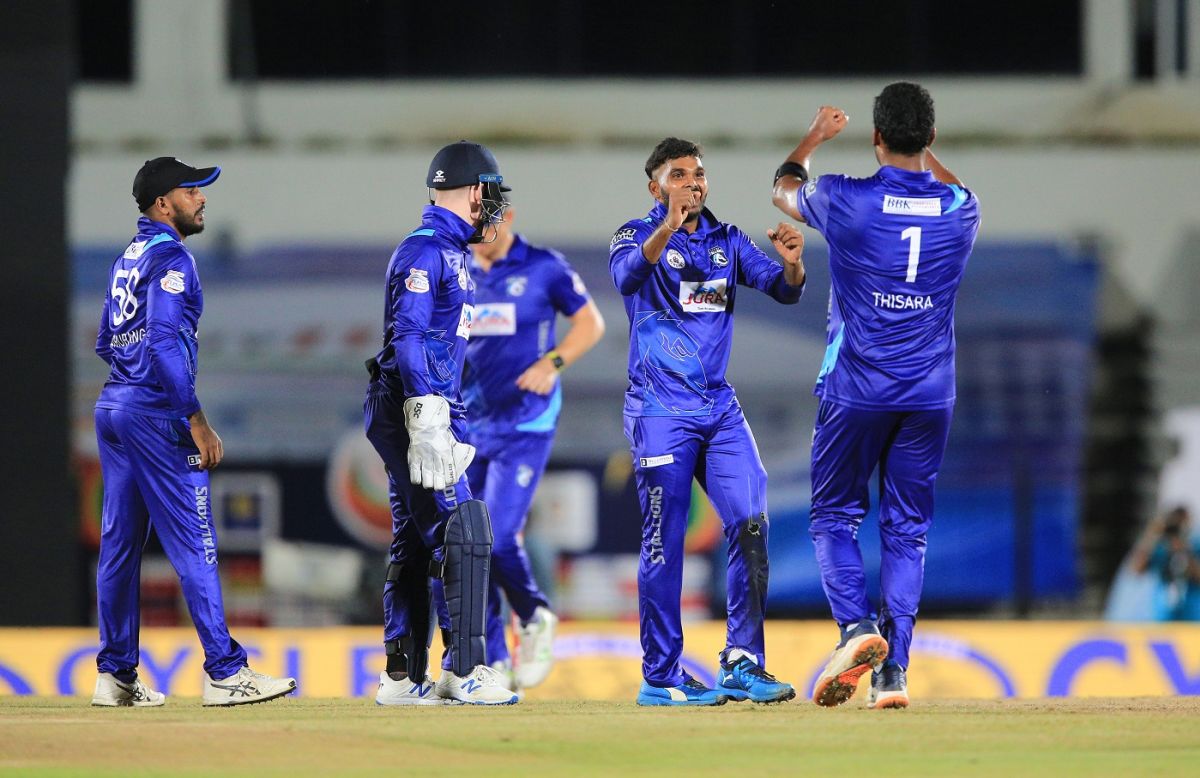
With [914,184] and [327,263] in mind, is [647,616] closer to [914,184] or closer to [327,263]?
[914,184]

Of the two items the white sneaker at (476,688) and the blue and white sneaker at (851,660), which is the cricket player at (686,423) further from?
the white sneaker at (476,688)

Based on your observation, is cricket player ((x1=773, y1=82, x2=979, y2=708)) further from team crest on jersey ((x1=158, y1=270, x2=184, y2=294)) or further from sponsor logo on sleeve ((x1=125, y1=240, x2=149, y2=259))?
sponsor logo on sleeve ((x1=125, y1=240, x2=149, y2=259))

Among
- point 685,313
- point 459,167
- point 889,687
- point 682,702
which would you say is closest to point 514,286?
point 459,167

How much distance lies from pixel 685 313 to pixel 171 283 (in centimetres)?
189

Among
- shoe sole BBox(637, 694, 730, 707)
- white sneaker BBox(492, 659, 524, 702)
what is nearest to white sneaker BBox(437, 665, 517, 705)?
shoe sole BBox(637, 694, 730, 707)

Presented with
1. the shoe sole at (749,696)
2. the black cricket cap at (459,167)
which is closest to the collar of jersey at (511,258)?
the black cricket cap at (459,167)

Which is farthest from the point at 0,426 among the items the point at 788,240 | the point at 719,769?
the point at 719,769

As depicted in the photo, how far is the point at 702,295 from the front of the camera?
6.87m

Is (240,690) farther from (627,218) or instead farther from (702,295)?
(627,218)

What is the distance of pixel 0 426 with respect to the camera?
11570mm

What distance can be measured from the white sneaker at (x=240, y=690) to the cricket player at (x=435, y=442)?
1.52 ft

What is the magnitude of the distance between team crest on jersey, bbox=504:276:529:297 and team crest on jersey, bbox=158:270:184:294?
90.1 inches

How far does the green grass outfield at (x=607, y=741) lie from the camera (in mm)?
5117

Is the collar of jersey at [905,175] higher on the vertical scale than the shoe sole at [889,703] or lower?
higher
